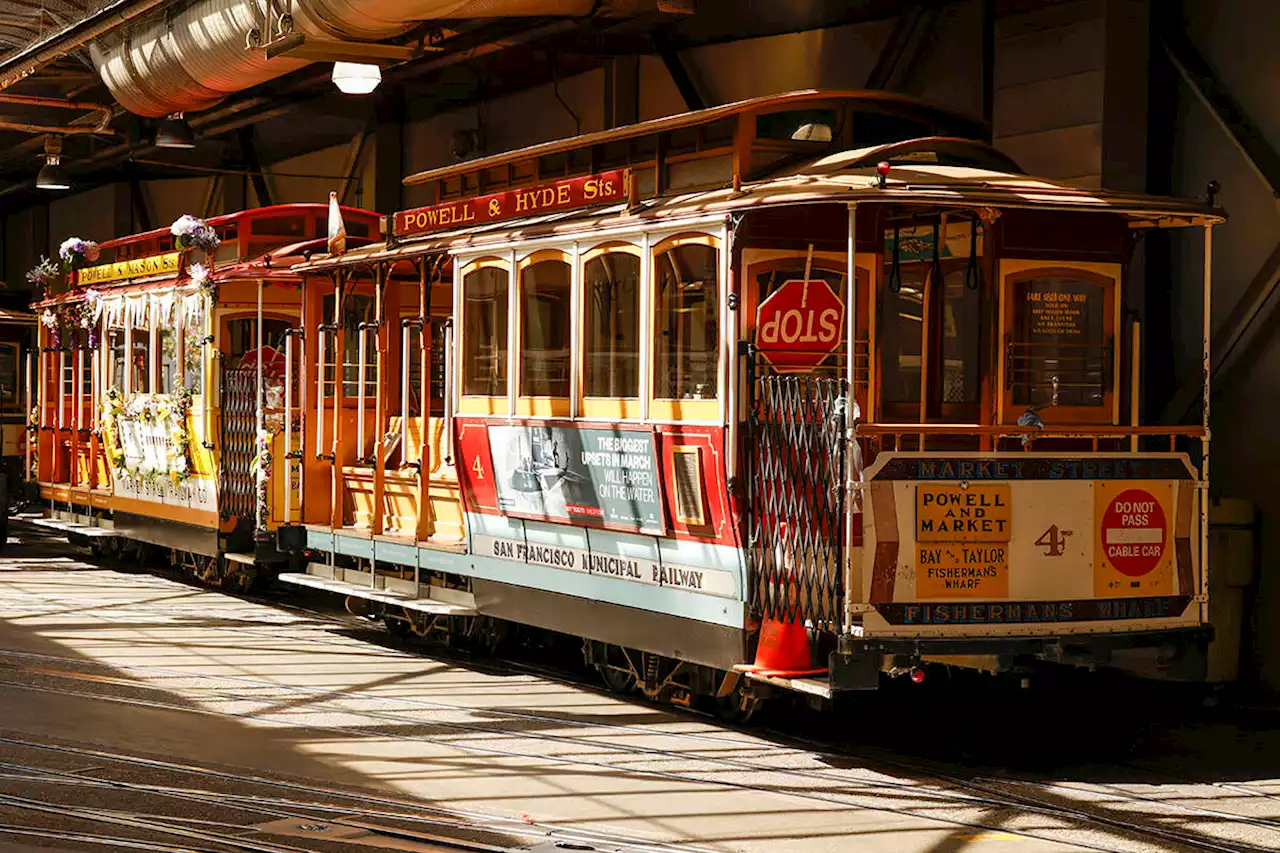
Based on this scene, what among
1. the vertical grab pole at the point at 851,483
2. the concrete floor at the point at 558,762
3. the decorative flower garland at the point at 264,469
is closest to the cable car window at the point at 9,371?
the decorative flower garland at the point at 264,469

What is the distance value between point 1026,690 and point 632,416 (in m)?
3.40

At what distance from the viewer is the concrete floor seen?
7.82 metres

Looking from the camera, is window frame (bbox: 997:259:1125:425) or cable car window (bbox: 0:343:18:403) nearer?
window frame (bbox: 997:259:1125:425)

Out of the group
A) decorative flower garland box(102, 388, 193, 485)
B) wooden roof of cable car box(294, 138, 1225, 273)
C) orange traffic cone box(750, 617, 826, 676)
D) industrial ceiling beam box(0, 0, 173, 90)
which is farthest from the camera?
decorative flower garland box(102, 388, 193, 485)

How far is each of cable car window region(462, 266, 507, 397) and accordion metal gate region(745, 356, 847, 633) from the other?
9.42 feet

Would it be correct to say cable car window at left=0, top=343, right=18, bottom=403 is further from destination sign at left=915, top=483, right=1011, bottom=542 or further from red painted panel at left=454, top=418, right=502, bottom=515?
destination sign at left=915, top=483, right=1011, bottom=542

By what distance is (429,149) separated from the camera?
21.5m

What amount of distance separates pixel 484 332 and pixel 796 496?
146 inches

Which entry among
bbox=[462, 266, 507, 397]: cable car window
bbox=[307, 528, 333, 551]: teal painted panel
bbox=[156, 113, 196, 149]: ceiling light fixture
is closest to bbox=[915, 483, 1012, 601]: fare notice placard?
bbox=[462, 266, 507, 397]: cable car window

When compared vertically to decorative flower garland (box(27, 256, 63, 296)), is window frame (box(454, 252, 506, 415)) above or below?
below

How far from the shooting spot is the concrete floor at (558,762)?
308 inches

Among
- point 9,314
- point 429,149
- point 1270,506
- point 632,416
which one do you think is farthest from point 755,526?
point 9,314

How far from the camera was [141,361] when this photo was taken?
62.7 ft

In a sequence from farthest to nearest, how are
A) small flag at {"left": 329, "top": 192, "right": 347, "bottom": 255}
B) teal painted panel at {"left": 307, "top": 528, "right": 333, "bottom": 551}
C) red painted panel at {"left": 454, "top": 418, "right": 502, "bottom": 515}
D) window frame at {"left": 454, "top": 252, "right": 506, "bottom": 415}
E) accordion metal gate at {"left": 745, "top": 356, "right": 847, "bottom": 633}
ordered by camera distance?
small flag at {"left": 329, "top": 192, "right": 347, "bottom": 255} → teal painted panel at {"left": 307, "top": 528, "right": 333, "bottom": 551} → red painted panel at {"left": 454, "top": 418, "right": 502, "bottom": 515} → window frame at {"left": 454, "top": 252, "right": 506, "bottom": 415} → accordion metal gate at {"left": 745, "top": 356, "right": 847, "bottom": 633}
